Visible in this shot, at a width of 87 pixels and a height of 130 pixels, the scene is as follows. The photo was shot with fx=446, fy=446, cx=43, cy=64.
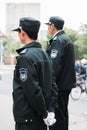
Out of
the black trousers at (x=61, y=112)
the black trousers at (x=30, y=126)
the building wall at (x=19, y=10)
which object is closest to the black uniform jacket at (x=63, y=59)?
the black trousers at (x=61, y=112)

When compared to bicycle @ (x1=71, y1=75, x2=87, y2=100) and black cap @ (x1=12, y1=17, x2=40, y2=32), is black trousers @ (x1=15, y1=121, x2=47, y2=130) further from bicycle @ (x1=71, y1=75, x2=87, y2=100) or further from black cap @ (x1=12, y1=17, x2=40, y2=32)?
bicycle @ (x1=71, y1=75, x2=87, y2=100)

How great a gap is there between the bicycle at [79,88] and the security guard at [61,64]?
8.75 m

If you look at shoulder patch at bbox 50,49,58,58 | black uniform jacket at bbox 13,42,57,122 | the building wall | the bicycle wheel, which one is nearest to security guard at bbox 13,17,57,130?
black uniform jacket at bbox 13,42,57,122

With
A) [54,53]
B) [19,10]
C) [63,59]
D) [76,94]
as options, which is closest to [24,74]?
[54,53]

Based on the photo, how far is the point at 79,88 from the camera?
14695 millimetres

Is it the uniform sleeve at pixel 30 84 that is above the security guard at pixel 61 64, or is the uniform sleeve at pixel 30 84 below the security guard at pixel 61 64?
above

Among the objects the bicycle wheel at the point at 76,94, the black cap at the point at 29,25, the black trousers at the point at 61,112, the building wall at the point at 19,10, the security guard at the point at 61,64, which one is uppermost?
the black cap at the point at 29,25

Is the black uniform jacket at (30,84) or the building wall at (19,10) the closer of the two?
the black uniform jacket at (30,84)

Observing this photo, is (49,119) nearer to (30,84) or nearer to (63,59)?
(30,84)

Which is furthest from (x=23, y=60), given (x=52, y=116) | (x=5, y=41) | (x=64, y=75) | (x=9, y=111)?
(x=5, y=41)

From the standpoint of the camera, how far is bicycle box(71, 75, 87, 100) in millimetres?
14462

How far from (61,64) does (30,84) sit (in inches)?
64.5

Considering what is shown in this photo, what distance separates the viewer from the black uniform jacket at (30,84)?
392cm

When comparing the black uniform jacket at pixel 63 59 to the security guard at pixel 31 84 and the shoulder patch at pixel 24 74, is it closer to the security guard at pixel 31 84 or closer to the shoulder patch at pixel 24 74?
the security guard at pixel 31 84
